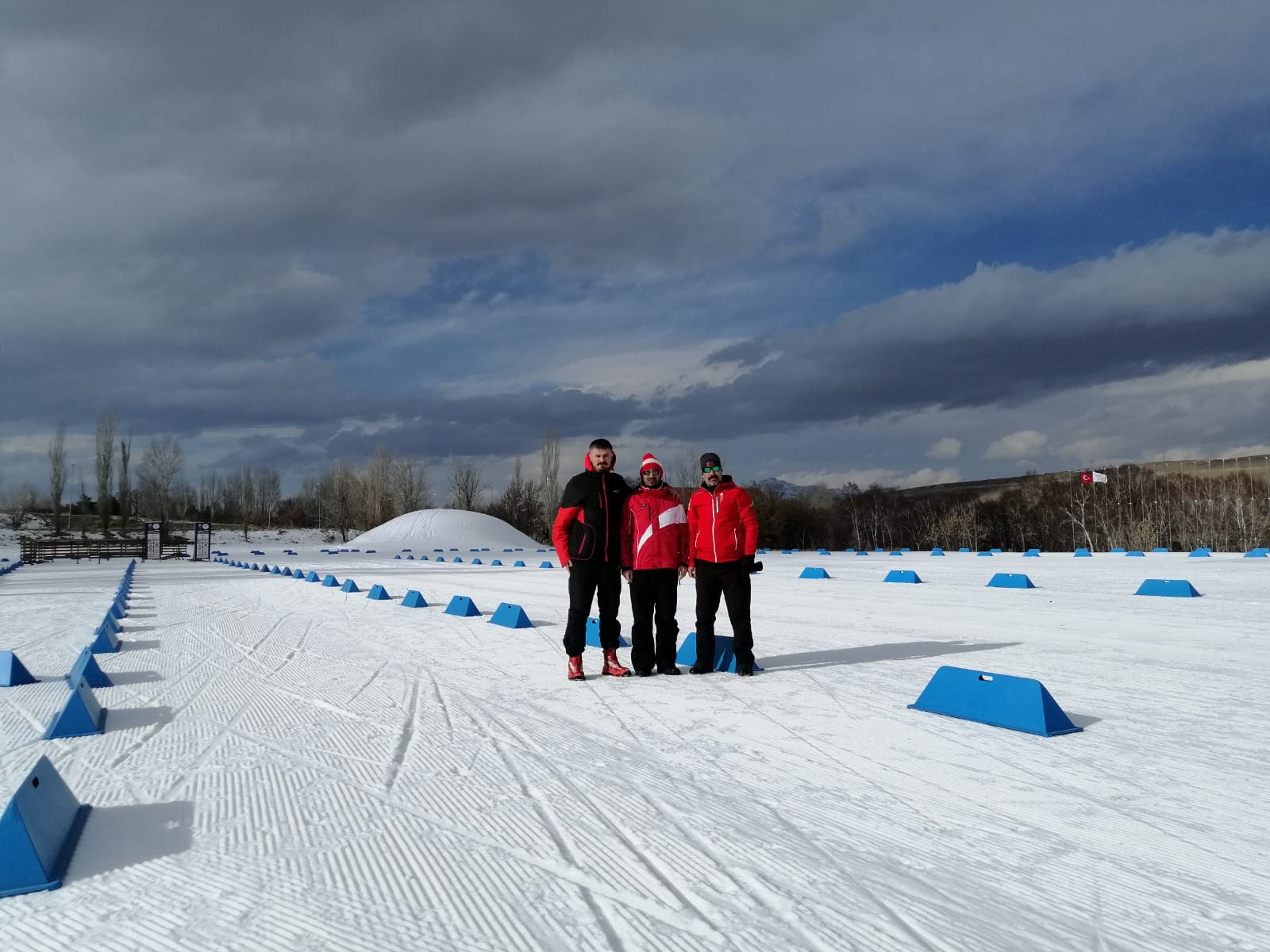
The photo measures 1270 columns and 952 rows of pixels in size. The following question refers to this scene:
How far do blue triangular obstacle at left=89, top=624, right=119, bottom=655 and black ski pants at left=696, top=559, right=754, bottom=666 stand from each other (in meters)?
6.32

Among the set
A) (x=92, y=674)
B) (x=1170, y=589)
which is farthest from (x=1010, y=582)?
(x=92, y=674)

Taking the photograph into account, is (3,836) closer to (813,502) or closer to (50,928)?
(50,928)

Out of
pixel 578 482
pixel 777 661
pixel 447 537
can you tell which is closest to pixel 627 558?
pixel 578 482

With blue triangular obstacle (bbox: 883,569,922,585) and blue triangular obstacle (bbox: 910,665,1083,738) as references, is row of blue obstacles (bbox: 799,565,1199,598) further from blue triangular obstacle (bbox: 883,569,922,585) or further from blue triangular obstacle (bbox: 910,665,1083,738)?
blue triangular obstacle (bbox: 910,665,1083,738)

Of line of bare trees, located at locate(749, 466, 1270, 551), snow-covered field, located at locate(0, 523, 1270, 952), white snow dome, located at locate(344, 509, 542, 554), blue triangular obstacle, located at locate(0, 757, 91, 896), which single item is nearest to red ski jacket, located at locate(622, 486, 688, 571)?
snow-covered field, located at locate(0, 523, 1270, 952)

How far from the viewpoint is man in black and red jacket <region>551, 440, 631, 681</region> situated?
650 centimetres

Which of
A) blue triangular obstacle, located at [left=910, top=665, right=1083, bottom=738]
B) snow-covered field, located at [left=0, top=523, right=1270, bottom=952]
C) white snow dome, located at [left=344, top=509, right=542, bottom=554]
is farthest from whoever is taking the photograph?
white snow dome, located at [left=344, top=509, right=542, bottom=554]

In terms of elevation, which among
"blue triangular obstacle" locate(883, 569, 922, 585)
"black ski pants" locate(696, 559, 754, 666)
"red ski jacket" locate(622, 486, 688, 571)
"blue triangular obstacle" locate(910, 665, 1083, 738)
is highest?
"red ski jacket" locate(622, 486, 688, 571)

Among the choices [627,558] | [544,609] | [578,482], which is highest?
[578,482]

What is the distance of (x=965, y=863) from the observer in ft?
9.73

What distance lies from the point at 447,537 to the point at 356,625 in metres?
40.9

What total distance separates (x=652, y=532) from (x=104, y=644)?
6.49 m

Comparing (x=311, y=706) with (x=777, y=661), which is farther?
(x=777, y=661)

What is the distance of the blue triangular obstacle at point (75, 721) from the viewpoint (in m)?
5.08
